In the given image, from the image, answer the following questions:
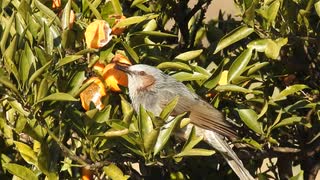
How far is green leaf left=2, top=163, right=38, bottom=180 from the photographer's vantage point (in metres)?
3.24

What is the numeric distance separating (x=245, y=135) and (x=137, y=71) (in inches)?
29.1

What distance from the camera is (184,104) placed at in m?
4.62

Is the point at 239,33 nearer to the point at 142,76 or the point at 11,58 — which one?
the point at 142,76

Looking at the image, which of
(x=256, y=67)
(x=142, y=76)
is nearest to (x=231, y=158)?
(x=256, y=67)

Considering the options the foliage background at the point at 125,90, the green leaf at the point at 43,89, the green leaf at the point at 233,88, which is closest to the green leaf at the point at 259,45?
the foliage background at the point at 125,90

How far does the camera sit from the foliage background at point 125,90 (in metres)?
3.12

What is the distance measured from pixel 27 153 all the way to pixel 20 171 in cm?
14

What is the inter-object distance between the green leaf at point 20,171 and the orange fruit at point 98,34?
0.65 m

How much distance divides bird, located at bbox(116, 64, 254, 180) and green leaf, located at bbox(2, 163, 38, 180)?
691 millimetres

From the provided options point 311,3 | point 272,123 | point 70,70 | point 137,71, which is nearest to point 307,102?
point 272,123

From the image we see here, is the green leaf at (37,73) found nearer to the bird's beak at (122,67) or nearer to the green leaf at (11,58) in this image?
the green leaf at (11,58)

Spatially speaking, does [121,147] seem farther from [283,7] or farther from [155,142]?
[283,7]

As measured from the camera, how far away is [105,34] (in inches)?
133

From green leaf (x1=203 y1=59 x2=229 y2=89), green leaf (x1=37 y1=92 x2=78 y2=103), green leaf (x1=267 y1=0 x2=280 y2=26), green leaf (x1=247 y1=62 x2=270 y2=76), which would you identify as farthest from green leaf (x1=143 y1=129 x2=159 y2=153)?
green leaf (x1=267 y1=0 x2=280 y2=26)
